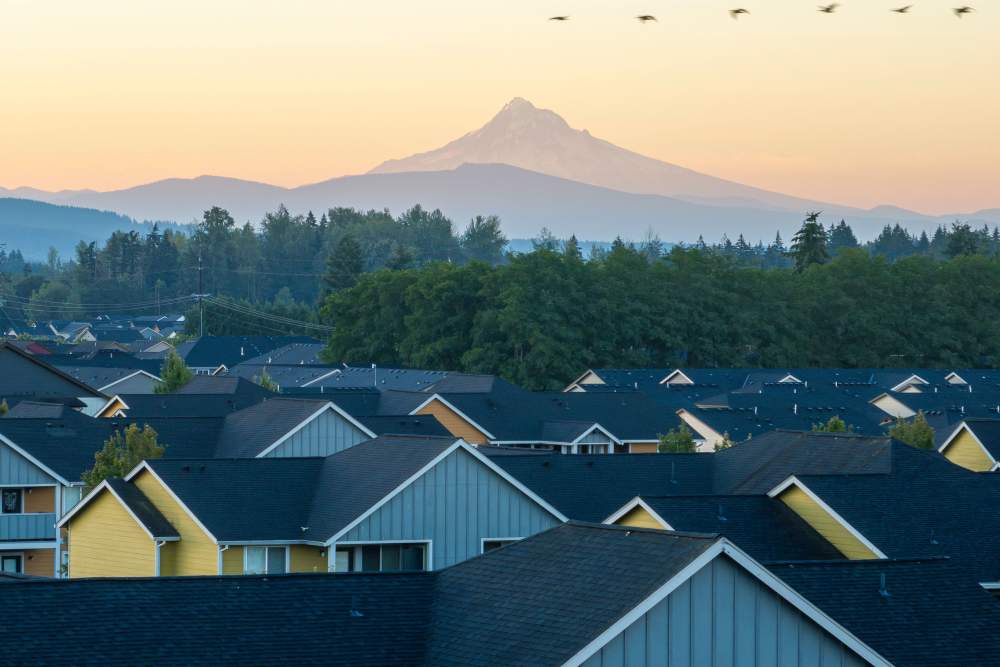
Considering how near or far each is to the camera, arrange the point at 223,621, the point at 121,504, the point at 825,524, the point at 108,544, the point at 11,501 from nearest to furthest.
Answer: the point at 223,621 < the point at 825,524 < the point at 121,504 < the point at 108,544 < the point at 11,501

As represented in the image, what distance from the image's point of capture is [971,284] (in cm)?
12725

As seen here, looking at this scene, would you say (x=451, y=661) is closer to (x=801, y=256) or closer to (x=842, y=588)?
(x=842, y=588)

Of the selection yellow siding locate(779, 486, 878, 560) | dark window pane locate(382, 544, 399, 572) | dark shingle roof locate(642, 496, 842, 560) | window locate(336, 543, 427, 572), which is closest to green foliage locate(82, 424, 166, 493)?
window locate(336, 543, 427, 572)

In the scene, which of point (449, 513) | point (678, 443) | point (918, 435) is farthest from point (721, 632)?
point (678, 443)

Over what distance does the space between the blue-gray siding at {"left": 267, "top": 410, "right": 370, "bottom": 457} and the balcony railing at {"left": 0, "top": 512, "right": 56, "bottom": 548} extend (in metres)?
4.62

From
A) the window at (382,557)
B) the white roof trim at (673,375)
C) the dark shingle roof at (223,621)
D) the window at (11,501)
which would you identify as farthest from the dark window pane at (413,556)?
the white roof trim at (673,375)

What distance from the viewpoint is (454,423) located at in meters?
57.6

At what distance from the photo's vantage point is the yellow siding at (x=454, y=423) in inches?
2242

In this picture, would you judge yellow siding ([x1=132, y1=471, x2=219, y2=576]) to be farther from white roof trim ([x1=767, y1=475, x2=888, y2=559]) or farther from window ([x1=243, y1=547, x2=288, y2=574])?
white roof trim ([x1=767, y1=475, x2=888, y2=559])

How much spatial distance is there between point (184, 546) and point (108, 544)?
176 centimetres

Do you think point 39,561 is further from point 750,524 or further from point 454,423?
point 454,423

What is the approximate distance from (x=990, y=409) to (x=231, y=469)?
159 ft

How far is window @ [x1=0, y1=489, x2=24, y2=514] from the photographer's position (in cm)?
3809

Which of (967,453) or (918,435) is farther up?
(918,435)
